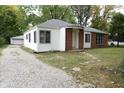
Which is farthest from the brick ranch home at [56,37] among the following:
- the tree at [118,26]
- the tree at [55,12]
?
the tree at [118,26]

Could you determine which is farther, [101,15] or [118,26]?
[101,15]

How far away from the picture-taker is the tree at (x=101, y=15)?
31391mm

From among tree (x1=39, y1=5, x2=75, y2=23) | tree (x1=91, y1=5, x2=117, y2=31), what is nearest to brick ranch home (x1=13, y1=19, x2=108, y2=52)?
tree (x1=39, y1=5, x2=75, y2=23)

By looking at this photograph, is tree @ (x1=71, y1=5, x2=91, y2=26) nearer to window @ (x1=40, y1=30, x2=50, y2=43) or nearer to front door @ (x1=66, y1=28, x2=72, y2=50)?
front door @ (x1=66, y1=28, x2=72, y2=50)

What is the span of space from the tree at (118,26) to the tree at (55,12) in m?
5.36

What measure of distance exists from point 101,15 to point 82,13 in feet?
11.6

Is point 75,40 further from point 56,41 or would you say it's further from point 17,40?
point 17,40

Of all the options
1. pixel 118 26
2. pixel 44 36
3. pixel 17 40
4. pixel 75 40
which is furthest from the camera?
pixel 17 40

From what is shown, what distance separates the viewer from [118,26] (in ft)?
86.0

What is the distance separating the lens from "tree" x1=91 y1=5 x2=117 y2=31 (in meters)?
31.4

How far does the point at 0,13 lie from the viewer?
32.7m

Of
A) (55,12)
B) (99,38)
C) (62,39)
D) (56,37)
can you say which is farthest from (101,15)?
(56,37)

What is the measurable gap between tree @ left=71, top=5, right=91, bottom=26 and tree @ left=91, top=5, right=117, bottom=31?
3.74 feet

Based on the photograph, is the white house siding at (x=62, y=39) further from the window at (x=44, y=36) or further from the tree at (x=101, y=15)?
the tree at (x=101, y=15)
